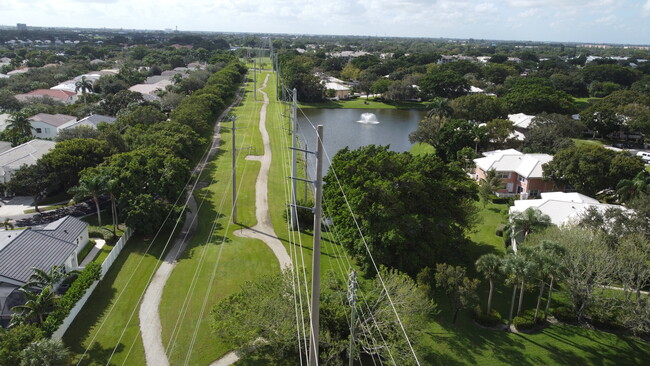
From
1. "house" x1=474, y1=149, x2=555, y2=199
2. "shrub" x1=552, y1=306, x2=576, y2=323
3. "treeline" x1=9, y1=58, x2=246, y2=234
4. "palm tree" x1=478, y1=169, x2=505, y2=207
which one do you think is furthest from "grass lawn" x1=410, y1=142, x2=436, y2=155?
"shrub" x1=552, y1=306, x2=576, y2=323

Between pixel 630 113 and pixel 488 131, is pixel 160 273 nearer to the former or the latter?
pixel 488 131

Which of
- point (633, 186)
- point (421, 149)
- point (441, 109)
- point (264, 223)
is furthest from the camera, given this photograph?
point (441, 109)

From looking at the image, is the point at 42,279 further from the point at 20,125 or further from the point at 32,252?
the point at 20,125

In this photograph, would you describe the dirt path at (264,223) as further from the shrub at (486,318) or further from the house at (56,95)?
the house at (56,95)

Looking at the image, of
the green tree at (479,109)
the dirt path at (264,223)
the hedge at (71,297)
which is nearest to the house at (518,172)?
the dirt path at (264,223)

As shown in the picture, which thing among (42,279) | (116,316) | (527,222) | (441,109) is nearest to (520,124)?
(441,109)

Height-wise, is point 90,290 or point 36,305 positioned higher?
point 36,305

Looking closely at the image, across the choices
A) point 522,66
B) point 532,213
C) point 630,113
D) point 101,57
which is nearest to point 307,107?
point 630,113
